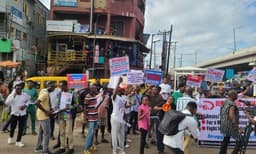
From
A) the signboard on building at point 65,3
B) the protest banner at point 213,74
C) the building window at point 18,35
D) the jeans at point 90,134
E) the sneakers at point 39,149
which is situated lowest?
the sneakers at point 39,149

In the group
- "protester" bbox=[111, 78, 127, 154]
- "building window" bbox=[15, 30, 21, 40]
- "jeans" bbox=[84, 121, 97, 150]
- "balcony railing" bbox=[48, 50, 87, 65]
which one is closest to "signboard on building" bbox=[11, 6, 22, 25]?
"building window" bbox=[15, 30, 21, 40]

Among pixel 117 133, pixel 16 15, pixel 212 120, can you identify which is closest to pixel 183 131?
pixel 117 133

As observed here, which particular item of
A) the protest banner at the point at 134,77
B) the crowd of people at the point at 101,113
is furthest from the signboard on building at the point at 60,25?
the crowd of people at the point at 101,113

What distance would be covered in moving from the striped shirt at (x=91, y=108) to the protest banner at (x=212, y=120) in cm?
331

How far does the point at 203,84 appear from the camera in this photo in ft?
54.5

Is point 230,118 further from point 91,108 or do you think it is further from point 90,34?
point 90,34

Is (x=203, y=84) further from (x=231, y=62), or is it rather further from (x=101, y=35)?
(x=231, y=62)

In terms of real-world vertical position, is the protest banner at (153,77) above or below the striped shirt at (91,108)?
above

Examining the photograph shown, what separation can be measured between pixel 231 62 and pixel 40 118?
53198 millimetres

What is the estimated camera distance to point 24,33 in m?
A: 38.0

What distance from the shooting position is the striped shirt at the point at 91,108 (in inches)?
359

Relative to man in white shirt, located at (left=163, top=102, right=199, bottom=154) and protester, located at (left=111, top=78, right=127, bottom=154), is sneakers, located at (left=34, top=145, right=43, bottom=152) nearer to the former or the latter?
protester, located at (left=111, top=78, right=127, bottom=154)

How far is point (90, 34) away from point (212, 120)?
2968 centimetres

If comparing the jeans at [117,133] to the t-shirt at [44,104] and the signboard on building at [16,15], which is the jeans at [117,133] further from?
the signboard on building at [16,15]
